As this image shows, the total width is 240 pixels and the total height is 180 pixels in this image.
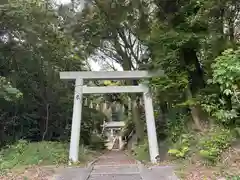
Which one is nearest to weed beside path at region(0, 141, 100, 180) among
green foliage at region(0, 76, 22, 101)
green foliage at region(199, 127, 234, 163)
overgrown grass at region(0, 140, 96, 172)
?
overgrown grass at region(0, 140, 96, 172)

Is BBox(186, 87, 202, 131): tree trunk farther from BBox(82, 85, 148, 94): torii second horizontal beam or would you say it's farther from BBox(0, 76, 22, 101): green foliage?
BBox(0, 76, 22, 101): green foliage

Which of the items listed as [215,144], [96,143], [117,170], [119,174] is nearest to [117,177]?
[119,174]

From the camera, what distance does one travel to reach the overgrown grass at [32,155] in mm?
8676

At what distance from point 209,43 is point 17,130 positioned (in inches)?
359

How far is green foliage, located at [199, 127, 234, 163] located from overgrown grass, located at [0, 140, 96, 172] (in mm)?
4289

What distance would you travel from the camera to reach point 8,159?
9.11 meters

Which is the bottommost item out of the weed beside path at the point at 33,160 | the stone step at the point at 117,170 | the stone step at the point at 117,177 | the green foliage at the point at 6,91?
the stone step at the point at 117,177

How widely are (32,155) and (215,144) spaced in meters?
5.66

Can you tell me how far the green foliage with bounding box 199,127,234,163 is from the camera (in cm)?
722

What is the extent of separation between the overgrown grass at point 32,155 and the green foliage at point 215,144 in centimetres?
429

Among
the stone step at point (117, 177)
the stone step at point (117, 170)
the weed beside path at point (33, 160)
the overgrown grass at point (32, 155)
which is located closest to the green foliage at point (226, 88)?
the stone step at point (117, 170)

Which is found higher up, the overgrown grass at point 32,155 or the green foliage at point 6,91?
the green foliage at point 6,91

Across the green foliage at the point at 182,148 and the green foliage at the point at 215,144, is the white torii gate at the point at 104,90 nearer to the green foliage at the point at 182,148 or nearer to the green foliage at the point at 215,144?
the green foliage at the point at 182,148

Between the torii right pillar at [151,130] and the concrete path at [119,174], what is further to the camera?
the torii right pillar at [151,130]
